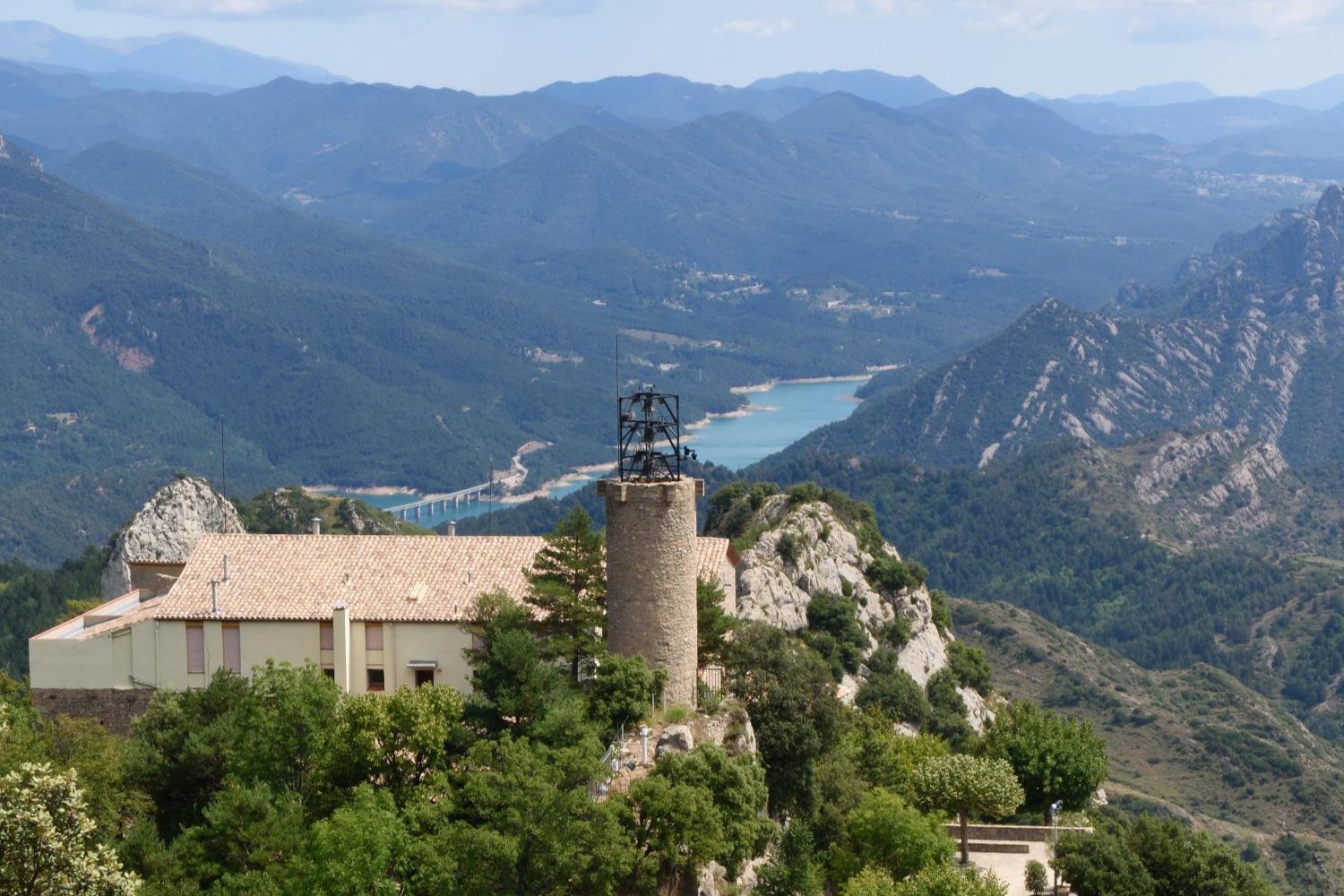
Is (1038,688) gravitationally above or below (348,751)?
below

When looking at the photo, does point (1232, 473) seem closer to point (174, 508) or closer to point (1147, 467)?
point (1147, 467)

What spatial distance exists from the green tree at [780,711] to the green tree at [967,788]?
2.67m

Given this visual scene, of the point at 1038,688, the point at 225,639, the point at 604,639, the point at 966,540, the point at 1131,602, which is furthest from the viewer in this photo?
the point at 966,540

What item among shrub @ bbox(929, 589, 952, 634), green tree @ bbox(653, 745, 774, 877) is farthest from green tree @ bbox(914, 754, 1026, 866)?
shrub @ bbox(929, 589, 952, 634)

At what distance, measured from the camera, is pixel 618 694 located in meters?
37.6

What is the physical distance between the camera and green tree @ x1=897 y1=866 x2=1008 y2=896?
1421 inches

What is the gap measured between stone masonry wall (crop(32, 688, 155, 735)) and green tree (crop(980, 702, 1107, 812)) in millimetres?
19146

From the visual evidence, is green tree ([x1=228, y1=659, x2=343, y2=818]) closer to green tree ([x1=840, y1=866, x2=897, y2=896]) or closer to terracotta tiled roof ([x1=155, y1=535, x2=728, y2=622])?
terracotta tiled roof ([x1=155, y1=535, x2=728, y2=622])

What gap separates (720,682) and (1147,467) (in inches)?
5961

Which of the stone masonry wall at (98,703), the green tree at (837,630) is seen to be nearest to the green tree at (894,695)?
the green tree at (837,630)

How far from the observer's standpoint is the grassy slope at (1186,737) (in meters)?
94.4

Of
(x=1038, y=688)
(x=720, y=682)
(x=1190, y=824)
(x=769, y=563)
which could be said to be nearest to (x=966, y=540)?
(x=1038, y=688)

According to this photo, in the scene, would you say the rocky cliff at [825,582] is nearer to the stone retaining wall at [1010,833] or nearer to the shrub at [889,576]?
the shrub at [889,576]

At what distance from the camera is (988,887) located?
3675cm
